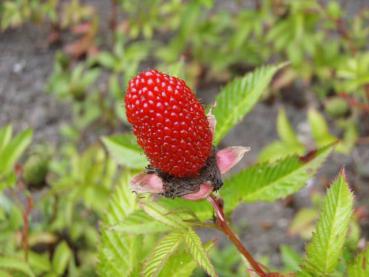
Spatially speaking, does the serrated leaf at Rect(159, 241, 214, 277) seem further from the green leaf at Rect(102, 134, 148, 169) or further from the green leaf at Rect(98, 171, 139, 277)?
the green leaf at Rect(102, 134, 148, 169)

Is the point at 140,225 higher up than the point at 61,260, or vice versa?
the point at 140,225

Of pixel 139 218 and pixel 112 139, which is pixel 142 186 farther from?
pixel 112 139

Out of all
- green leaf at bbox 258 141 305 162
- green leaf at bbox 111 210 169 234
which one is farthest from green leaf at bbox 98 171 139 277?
green leaf at bbox 258 141 305 162

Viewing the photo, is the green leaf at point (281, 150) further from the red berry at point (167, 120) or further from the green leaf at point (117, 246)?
the red berry at point (167, 120)

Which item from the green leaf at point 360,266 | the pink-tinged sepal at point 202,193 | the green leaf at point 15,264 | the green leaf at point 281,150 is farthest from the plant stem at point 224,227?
the green leaf at point 281,150

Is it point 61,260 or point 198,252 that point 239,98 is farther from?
point 61,260

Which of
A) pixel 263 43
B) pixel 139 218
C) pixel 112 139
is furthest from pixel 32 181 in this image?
pixel 263 43

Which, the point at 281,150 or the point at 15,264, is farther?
the point at 281,150

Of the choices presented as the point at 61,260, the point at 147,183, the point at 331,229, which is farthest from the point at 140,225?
the point at 61,260
